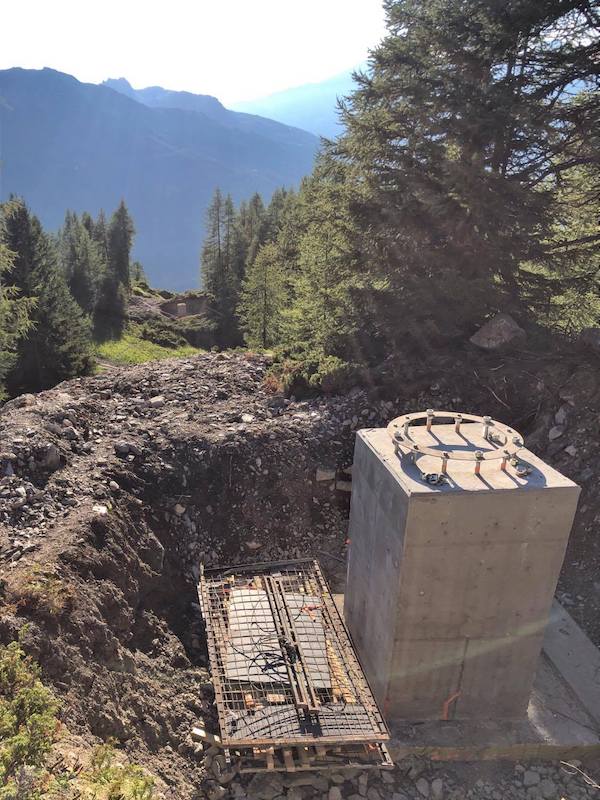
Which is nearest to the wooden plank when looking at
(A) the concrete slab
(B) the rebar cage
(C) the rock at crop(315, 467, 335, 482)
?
(B) the rebar cage

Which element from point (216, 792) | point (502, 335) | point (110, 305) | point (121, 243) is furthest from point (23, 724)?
point (121, 243)

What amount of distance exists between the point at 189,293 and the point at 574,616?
54.4m

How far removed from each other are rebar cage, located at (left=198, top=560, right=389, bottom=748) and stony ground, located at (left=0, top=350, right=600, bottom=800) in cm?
86

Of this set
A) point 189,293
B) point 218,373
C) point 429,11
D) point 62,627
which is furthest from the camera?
point 189,293

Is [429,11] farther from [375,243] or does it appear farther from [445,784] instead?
[445,784]

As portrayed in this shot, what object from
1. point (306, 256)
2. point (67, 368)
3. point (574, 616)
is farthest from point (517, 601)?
point (67, 368)

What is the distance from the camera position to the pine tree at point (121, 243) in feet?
183

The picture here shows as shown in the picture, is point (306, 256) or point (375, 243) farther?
point (306, 256)

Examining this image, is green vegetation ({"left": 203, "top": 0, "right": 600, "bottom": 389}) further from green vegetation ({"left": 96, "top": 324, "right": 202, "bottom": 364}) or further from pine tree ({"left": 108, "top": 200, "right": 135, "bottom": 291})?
pine tree ({"left": 108, "top": 200, "right": 135, "bottom": 291})

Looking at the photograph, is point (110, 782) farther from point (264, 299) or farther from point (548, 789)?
point (264, 299)

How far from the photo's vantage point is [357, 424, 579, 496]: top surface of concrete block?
21.1ft

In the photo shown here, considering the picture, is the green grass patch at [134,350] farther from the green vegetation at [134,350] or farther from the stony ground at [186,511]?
the stony ground at [186,511]

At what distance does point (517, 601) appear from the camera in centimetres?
702

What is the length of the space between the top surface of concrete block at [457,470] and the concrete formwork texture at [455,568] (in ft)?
0.05
